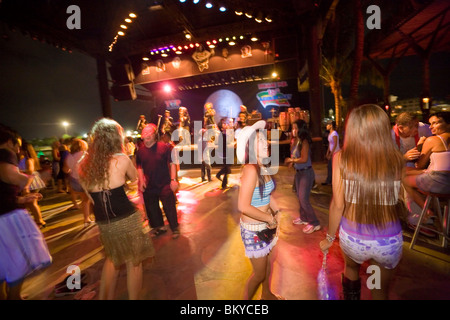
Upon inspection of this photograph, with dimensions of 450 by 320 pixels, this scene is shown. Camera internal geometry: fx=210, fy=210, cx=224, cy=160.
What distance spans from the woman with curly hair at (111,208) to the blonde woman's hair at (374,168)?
→ 207 cm

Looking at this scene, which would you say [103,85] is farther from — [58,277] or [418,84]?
[418,84]

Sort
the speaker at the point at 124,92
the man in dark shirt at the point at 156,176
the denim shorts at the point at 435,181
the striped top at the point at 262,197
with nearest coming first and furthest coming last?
the striped top at the point at 262,197 < the denim shorts at the point at 435,181 < the man in dark shirt at the point at 156,176 < the speaker at the point at 124,92

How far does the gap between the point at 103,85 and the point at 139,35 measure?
3.56 m

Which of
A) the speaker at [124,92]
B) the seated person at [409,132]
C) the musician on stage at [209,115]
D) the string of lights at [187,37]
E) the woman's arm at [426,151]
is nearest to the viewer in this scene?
the woman's arm at [426,151]

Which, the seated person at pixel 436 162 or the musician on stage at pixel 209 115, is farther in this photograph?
the musician on stage at pixel 209 115

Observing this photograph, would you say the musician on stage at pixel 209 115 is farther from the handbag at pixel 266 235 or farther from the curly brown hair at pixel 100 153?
the handbag at pixel 266 235

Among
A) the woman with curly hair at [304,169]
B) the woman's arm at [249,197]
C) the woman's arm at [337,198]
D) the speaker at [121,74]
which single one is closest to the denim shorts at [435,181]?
the woman with curly hair at [304,169]

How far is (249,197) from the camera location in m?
1.77

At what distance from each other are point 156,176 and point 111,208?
165 centimetres

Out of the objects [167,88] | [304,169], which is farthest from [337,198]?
[167,88]

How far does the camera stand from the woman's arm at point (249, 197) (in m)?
1.74

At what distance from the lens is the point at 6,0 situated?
23.4 ft

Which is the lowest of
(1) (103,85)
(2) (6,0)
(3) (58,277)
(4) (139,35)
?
(3) (58,277)

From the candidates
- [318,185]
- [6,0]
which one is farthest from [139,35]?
[318,185]
